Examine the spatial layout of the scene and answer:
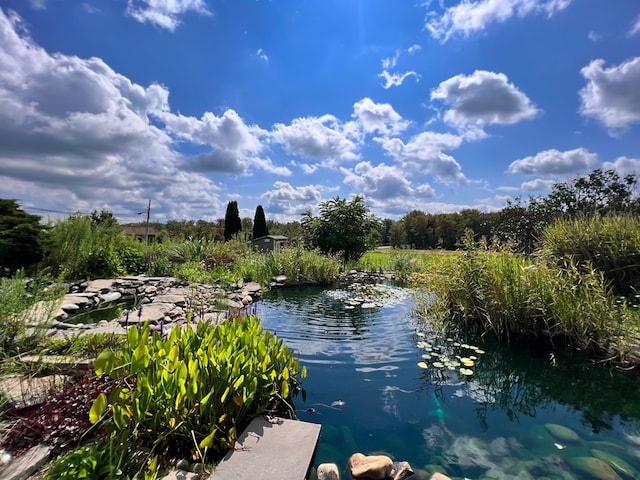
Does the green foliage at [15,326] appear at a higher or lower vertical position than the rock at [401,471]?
higher

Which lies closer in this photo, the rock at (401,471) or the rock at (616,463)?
the rock at (401,471)

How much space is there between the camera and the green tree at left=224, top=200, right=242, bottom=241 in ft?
75.5

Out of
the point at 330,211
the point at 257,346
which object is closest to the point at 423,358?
the point at 257,346

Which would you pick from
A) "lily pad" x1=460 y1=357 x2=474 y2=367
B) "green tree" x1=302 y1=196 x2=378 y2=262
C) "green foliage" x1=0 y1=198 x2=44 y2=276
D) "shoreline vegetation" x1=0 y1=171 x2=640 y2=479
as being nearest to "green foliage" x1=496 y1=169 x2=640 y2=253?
"shoreline vegetation" x1=0 y1=171 x2=640 y2=479

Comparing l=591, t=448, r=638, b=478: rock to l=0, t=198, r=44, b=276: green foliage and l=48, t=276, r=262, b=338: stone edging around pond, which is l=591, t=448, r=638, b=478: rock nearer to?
l=48, t=276, r=262, b=338: stone edging around pond

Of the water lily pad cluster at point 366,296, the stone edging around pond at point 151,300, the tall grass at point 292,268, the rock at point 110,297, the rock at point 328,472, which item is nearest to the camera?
the rock at point 328,472

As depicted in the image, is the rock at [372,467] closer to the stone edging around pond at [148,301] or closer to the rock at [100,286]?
the stone edging around pond at [148,301]

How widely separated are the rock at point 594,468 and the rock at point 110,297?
22.3 ft

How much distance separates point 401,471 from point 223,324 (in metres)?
1.56

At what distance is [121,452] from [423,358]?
3.14 m

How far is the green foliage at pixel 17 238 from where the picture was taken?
226 inches

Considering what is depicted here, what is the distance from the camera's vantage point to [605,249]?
4941 millimetres

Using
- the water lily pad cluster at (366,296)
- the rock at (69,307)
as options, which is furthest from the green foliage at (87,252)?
the water lily pad cluster at (366,296)

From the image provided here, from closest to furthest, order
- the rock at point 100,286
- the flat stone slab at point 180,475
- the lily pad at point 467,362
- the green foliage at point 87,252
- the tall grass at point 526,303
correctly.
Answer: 1. the flat stone slab at point 180,475
2. the lily pad at point 467,362
3. the tall grass at point 526,303
4. the rock at point 100,286
5. the green foliage at point 87,252
